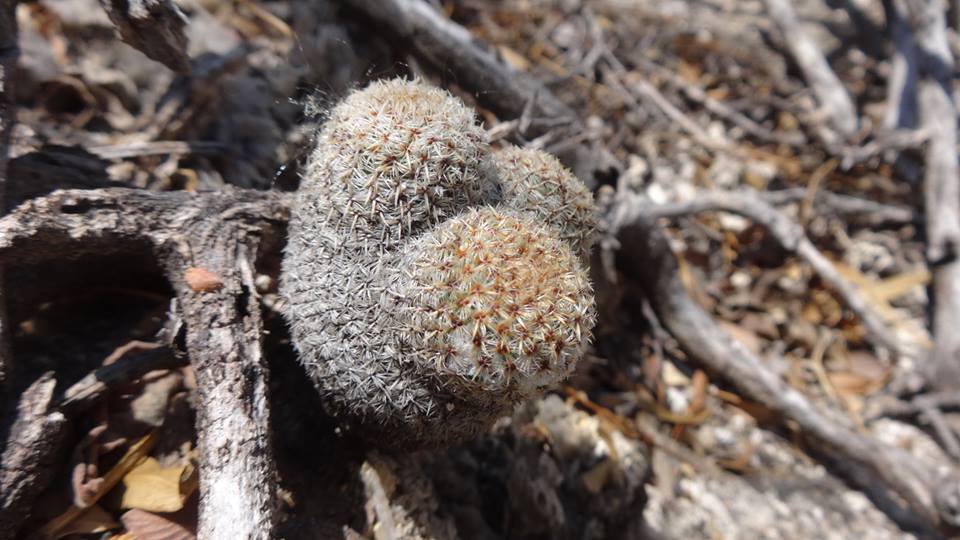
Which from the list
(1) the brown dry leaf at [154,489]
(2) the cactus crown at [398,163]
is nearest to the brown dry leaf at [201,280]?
(2) the cactus crown at [398,163]

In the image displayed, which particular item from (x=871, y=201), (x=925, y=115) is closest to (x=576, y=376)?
(x=871, y=201)

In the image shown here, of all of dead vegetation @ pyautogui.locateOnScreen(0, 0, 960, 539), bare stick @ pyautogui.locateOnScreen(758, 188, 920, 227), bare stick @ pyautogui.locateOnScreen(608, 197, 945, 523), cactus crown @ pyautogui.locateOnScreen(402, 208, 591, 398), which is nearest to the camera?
cactus crown @ pyautogui.locateOnScreen(402, 208, 591, 398)

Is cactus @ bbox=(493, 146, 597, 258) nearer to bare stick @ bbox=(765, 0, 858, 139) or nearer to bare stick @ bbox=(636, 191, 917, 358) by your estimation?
bare stick @ bbox=(636, 191, 917, 358)

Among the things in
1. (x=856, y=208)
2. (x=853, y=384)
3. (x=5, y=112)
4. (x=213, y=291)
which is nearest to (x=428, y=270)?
(x=213, y=291)

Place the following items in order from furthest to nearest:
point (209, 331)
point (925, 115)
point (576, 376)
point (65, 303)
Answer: point (925, 115) → point (576, 376) → point (65, 303) → point (209, 331)

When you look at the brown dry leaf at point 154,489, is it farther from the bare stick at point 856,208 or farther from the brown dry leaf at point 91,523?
the bare stick at point 856,208

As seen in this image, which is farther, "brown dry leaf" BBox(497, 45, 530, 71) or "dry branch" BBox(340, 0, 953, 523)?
"brown dry leaf" BBox(497, 45, 530, 71)

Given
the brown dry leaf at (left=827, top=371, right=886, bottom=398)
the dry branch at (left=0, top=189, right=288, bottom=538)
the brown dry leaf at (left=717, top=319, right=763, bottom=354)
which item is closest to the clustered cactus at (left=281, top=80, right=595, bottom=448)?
the dry branch at (left=0, top=189, right=288, bottom=538)

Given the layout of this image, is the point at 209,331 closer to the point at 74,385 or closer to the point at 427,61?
the point at 74,385
